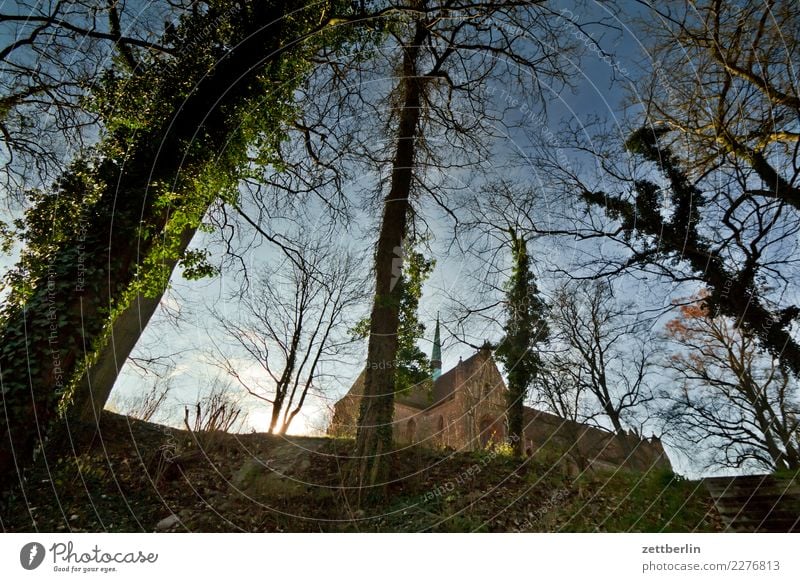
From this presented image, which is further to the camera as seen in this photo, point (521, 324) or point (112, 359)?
point (521, 324)

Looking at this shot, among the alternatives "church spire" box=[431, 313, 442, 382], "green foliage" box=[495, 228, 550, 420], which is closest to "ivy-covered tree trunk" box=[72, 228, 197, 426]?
"church spire" box=[431, 313, 442, 382]

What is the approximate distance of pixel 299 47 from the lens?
611 centimetres

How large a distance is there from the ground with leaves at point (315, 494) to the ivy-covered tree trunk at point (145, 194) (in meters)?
1.77

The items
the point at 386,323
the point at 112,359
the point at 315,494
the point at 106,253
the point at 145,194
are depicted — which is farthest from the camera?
the point at 112,359

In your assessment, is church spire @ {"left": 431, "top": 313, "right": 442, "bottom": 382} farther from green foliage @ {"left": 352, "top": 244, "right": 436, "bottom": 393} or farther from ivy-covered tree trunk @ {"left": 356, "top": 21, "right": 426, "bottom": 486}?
ivy-covered tree trunk @ {"left": 356, "top": 21, "right": 426, "bottom": 486}

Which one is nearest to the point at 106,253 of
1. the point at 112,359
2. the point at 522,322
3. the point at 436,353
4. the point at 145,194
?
the point at 145,194

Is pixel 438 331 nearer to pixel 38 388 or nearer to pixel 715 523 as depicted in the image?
pixel 715 523

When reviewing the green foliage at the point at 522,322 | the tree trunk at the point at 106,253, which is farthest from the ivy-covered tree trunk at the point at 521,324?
the tree trunk at the point at 106,253

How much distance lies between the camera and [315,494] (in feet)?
20.8

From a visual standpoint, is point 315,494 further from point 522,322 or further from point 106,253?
point 522,322

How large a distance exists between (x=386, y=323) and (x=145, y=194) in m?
4.35

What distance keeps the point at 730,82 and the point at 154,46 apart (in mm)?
9064

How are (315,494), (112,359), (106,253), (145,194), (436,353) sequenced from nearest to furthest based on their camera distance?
(106,253) → (145,194) → (315,494) → (112,359) → (436,353)
